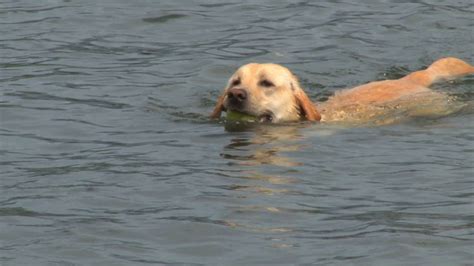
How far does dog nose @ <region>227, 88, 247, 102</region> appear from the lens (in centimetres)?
1070

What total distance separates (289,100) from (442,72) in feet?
6.41

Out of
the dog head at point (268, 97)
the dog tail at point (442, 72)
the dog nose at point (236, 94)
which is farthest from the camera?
the dog tail at point (442, 72)

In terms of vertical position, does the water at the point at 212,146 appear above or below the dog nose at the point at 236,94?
below

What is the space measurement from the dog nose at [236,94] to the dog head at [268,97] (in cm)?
3

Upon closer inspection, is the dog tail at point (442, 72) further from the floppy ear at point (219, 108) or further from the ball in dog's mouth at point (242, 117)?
the floppy ear at point (219, 108)

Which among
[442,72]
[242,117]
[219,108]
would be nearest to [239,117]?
[242,117]

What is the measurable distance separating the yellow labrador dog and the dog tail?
0.40 m

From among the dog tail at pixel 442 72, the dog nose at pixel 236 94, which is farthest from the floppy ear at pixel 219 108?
the dog tail at pixel 442 72

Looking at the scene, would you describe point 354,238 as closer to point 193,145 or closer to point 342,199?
point 342,199

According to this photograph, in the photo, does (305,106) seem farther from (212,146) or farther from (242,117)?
(212,146)

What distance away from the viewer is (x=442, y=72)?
40.1 feet

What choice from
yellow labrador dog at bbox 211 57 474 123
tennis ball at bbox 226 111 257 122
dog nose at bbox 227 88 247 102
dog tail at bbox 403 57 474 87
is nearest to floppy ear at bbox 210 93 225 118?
yellow labrador dog at bbox 211 57 474 123

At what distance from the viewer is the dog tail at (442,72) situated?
478 inches

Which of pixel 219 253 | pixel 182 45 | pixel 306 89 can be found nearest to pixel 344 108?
pixel 306 89
